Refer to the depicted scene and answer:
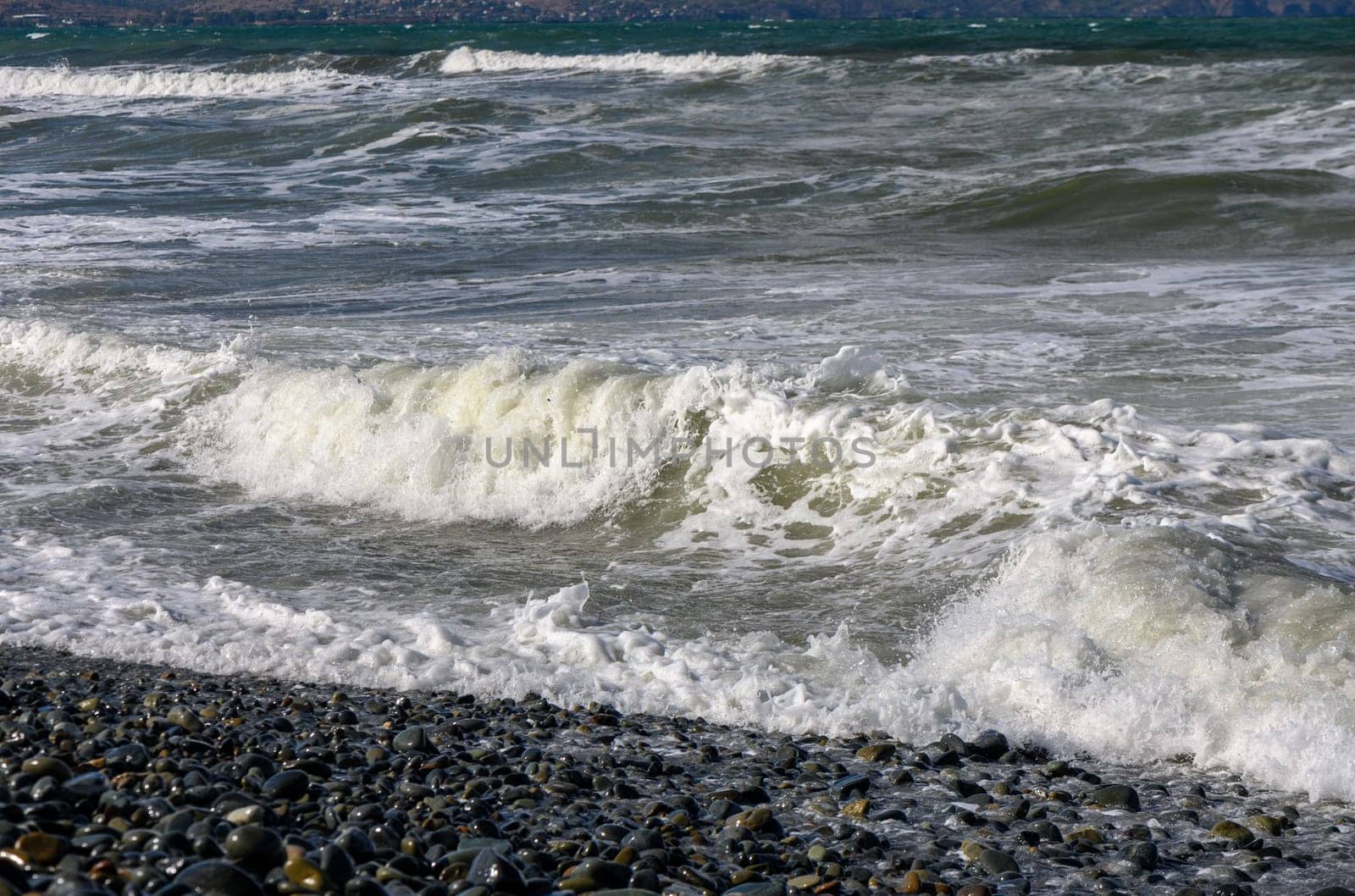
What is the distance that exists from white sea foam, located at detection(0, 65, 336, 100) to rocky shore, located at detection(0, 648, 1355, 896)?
3793 cm

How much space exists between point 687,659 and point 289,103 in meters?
32.8

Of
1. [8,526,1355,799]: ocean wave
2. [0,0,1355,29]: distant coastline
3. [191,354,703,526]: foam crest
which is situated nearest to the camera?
[8,526,1355,799]: ocean wave

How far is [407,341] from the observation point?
1052cm

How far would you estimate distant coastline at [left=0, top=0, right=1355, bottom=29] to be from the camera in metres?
84.7

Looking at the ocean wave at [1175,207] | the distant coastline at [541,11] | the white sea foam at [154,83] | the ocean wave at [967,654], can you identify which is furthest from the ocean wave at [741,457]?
the distant coastline at [541,11]

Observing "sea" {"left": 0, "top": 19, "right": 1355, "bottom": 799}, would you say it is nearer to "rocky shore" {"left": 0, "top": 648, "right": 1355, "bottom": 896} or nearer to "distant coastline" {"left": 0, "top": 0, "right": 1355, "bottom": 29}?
"rocky shore" {"left": 0, "top": 648, "right": 1355, "bottom": 896}

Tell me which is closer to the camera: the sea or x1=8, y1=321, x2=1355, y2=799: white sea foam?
x1=8, y1=321, x2=1355, y2=799: white sea foam

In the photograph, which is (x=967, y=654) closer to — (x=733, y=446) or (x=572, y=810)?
(x=572, y=810)

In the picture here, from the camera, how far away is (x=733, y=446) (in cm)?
798

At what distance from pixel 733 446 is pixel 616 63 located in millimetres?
37996

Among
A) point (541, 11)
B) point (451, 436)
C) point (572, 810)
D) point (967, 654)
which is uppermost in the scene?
point (541, 11)

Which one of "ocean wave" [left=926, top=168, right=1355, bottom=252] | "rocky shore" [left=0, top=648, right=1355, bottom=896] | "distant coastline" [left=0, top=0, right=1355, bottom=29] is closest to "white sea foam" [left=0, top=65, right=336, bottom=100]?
"ocean wave" [left=926, top=168, right=1355, bottom=252]

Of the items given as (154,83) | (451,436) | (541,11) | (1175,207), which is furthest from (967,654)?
(541,11)

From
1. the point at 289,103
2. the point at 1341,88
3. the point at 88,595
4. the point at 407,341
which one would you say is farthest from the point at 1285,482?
the point at 289,103
